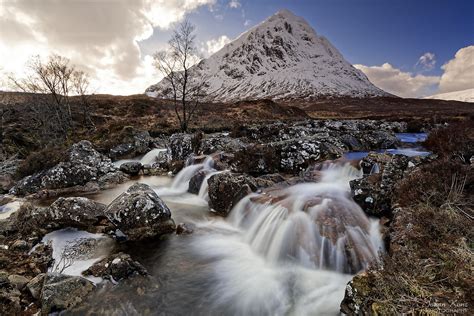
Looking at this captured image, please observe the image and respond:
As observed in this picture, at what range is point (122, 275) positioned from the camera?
229 inches

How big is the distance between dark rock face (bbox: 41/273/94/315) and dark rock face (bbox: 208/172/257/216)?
549 centimetres

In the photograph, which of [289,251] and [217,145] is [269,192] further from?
[217,145]

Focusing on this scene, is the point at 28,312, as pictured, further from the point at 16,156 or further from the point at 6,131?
the point at 6,131

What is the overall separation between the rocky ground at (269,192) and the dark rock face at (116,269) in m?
0.02

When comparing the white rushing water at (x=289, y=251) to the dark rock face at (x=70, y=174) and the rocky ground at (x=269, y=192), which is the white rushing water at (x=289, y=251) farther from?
the dark rock face at (x=70, y=174)

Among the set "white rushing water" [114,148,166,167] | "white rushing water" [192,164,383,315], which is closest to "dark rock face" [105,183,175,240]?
"white rushing water" [192,164,383,315]

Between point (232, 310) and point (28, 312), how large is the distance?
3.94 meters

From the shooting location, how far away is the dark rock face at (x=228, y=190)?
32.5 feet

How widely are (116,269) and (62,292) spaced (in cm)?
109

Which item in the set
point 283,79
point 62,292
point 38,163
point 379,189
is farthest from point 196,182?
point 283,79

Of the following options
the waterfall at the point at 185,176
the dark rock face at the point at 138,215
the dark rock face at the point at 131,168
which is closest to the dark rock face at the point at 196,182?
the waterfall at the point at 185,176

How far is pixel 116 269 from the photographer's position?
229 inches

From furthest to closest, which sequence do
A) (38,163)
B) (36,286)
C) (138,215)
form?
(38,163)
(138,215)
(36,286)

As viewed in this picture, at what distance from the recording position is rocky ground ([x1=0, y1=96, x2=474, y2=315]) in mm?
4082
